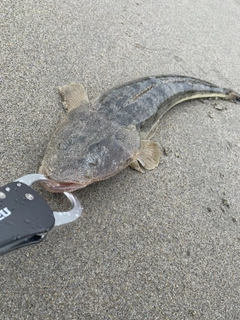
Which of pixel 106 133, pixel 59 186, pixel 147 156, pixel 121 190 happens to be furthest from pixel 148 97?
pixel 59 186

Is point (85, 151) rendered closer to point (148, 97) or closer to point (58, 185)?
point (58, 185)

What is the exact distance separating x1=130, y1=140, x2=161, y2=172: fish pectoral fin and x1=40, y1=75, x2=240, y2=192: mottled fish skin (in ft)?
0.04

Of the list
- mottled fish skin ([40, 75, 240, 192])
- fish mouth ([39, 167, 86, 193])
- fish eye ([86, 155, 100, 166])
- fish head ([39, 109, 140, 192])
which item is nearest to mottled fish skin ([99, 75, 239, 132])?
mottled fish skin ([40, 75, 240, 192])

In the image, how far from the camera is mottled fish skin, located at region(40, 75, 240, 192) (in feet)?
7.45

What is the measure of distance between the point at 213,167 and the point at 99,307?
168 cm

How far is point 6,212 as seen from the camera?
1519 millimetres

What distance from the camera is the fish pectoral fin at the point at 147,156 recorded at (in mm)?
2766

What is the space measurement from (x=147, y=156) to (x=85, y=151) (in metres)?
0.62

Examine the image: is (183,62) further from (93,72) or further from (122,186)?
(122,186)

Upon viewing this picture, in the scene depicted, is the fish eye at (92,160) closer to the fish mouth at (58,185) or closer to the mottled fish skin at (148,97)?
the fish mouth at (58,185)

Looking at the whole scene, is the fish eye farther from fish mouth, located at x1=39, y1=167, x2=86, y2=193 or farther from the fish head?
fish mouth, located at x1=39, y1=167, x2=86, y2=193

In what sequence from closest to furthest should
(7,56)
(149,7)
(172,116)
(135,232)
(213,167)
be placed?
(135,232) < (7,56) < (213,167) < (172,116) < (149,7)

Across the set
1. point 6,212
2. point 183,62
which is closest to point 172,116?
point 183,62

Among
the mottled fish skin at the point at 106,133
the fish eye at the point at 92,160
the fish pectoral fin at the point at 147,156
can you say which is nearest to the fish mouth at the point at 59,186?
the mottled fish skin at the point at 106,133
